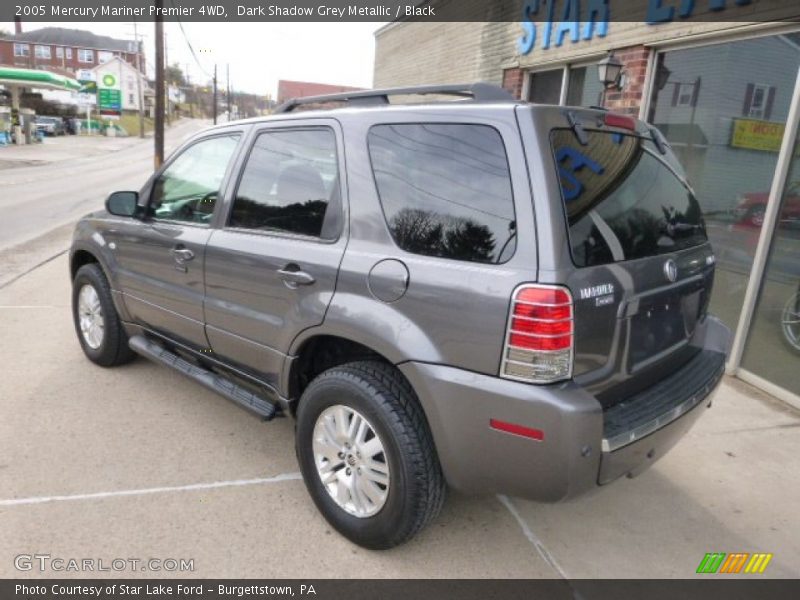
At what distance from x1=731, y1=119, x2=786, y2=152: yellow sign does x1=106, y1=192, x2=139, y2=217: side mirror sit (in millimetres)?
4765

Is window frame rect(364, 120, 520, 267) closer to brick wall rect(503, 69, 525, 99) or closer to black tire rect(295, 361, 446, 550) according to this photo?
black tire rect(295, 361, 446, 550)

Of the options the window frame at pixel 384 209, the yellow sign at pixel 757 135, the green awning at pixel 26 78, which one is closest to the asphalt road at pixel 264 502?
the window frame at pixel 384 209

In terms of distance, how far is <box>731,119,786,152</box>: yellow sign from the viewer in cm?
471

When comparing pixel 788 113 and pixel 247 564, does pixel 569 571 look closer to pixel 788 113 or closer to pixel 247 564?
pixel 247 564

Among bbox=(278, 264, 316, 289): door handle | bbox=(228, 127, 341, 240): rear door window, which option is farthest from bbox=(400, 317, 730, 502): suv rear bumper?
bbox=(228, 127, 341, 240): rear door window

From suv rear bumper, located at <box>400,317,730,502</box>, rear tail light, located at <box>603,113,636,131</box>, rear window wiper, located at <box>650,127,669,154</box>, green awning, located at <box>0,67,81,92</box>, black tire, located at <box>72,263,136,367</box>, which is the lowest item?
black tire, located at <box>72,263,136,367</box>

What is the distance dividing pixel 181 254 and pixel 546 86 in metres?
6.10

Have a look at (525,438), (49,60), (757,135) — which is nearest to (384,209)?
(525,438)

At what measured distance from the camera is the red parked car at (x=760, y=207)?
14.8 feet

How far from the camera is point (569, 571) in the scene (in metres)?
2.62

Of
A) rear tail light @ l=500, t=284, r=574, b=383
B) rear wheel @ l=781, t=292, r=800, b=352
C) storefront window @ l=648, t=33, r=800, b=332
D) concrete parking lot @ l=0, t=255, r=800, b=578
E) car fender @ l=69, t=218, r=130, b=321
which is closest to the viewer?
rear tail light @ l=500, t=284, r=574, b=383

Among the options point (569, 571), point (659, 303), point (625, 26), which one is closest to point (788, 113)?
point (625, 26)

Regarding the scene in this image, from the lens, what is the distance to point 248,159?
10.5ft

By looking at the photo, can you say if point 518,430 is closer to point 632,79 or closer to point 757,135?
point 757,135
